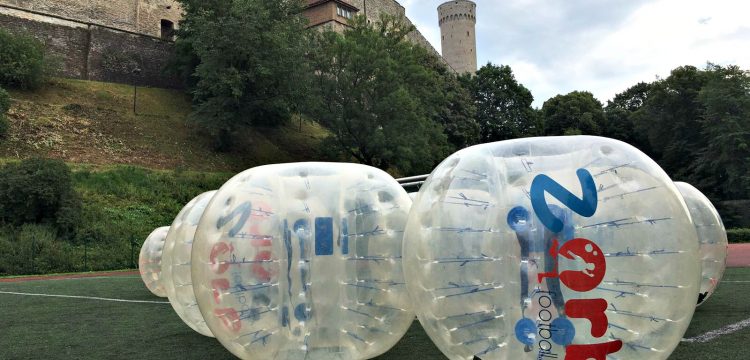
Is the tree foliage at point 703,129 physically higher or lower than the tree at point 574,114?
lower

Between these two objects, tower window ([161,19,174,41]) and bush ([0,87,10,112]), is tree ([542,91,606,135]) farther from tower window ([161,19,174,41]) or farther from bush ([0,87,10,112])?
bush ([0,87,10,112])

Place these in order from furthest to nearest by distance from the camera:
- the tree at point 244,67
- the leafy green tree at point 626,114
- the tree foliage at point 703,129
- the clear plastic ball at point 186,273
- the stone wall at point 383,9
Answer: the stone wall at point 383,9
the leafy green tree at point 626,114
the tree foliage at point 703,129
the tree at point 244,67
the clear plastic ball at point 186,273

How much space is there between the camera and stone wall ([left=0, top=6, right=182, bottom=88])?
33.4 m

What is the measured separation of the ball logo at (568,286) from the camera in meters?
2.63

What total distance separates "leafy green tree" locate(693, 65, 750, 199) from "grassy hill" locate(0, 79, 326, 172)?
26.0 metres

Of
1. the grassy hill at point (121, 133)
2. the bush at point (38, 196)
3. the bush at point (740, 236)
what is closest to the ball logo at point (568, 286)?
the bush at point (38, 196)

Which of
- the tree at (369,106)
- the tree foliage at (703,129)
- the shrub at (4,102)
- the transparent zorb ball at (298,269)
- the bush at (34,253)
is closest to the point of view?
the transparent zorb ball at (298,269)

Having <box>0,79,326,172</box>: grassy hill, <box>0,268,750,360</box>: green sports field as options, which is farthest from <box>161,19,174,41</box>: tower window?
<box>0,268,750,360</box>: green sports field

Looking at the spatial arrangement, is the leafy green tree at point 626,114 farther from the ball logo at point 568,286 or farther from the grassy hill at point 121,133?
the ball logo at point 568,286

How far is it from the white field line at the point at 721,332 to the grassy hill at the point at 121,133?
26493 mm

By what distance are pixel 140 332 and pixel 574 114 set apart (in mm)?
50529

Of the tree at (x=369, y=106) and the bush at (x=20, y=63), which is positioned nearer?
the bush at (x=20, y=63)

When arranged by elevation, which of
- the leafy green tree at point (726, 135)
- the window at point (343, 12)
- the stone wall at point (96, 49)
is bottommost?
the leafy green tree at point (726, 135)

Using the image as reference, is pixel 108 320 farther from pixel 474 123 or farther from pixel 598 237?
pixel 474 123
